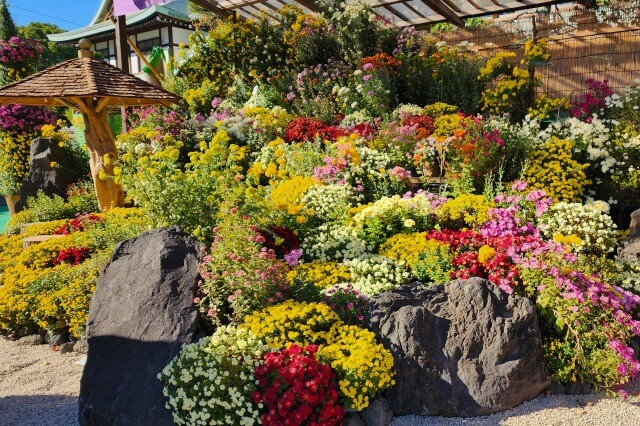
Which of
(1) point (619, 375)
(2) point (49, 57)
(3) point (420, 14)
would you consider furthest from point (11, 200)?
(2) point (49, 57)

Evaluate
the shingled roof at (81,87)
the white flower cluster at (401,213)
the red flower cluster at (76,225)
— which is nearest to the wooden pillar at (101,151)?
the shingled roof at (81,87)

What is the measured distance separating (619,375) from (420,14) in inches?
393

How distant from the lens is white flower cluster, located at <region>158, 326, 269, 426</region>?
128 inches

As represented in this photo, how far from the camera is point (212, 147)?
5102 millimetres

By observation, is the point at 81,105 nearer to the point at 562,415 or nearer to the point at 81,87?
the point at 81,87

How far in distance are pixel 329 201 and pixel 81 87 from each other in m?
3.53

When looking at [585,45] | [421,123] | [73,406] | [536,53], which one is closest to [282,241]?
[73,406]

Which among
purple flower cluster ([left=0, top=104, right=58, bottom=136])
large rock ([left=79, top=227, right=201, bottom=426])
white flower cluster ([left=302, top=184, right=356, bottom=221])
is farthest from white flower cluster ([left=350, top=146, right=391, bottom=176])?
purple flower cluster ([left=0, top=104, right=58, bottom=136])

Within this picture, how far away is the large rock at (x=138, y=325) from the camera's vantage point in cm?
352

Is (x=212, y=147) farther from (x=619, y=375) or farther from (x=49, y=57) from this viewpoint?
(x=49, y=57)

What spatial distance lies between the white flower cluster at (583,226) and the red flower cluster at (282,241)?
238 centimetres

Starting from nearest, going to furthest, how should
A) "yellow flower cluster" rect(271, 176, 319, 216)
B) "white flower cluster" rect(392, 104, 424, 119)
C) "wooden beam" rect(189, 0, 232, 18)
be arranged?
"yellow flower cluster" rect(271, 176, 319, 216)
"white flower cluster" rect(392, 104, 424, 119)
"wooden beam" rect(189, 0, 232, 18)

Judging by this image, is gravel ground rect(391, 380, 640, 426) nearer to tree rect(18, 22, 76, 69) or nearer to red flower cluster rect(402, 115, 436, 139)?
red flower cluster rect(402, 115, 436, 139)

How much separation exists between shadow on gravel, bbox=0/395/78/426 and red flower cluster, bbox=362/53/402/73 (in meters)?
7.43
